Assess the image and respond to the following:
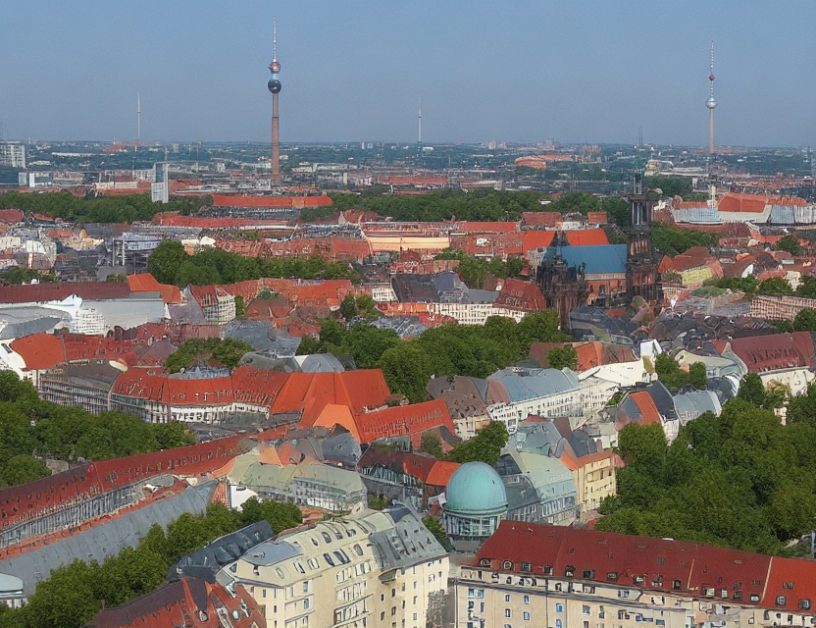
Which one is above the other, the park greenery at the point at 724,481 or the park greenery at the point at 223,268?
the park greenery at the point at 223,268

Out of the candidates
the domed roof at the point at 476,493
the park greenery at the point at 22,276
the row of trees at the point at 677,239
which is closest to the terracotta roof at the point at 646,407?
the domed roof at the point at 476,493

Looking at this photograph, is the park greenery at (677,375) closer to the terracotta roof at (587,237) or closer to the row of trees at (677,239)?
the terracotta roof at (587,237)

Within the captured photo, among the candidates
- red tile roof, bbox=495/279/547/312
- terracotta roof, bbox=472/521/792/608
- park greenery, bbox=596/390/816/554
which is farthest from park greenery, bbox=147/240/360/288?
terracotta roof, bbox=472/521/792/608

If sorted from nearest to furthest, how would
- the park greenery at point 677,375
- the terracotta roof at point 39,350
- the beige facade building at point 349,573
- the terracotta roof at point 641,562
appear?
the beige facade building at point 349,573, the terracotta roof at point 641,562, the park greenery at point 677,375, the terracotta roof at point 39,350

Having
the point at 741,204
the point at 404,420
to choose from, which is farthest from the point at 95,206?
the point at 404,420

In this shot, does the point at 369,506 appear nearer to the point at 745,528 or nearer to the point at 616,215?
the point at 745,528

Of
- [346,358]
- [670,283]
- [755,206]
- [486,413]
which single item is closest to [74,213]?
[755,206]
